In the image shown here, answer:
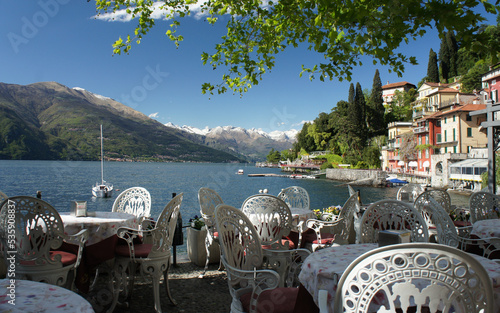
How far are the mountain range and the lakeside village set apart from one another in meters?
94.2

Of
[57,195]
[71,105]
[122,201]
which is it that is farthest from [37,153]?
[122,201]

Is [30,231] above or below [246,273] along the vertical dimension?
above

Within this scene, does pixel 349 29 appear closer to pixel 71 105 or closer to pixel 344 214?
pixel 344 214

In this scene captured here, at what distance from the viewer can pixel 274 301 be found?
91.0 inches

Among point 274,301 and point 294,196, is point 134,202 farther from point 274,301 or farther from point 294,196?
point 274,301

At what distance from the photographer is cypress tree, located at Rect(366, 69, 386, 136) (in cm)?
6688

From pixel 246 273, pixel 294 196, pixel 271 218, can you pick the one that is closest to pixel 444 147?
pixel 294 196

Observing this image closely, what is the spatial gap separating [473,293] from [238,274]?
1.68m

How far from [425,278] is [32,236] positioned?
3285 millimetres

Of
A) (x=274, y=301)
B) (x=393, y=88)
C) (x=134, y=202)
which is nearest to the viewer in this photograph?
(x=274, y=301)

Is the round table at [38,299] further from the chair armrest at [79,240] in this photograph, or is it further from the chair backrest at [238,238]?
the chair armrest at [79,240]

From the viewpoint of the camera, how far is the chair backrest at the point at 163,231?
3619mm

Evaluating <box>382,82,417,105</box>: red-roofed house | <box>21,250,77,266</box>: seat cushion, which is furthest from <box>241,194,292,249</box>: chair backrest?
<box>382,82,417,105</box>: red-roofed house

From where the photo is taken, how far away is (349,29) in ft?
13.4
